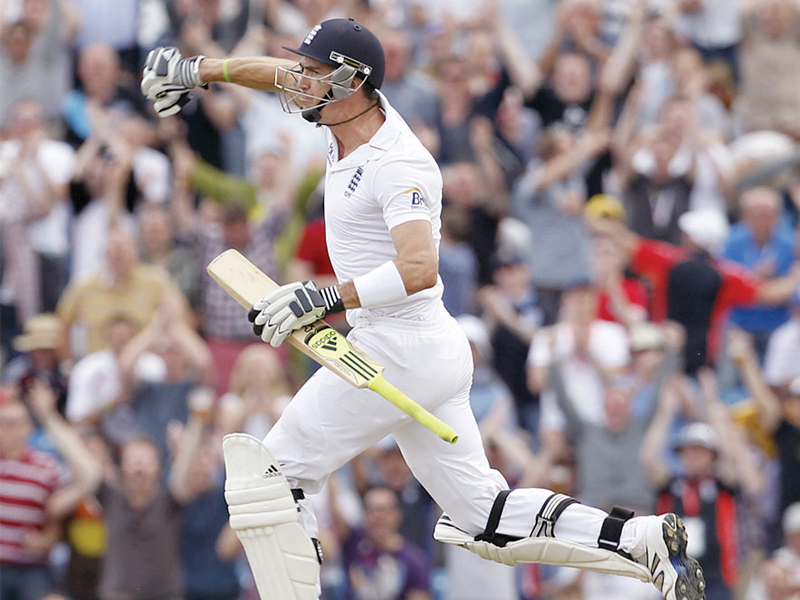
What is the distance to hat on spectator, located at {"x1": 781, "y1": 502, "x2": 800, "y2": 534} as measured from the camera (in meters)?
10.7

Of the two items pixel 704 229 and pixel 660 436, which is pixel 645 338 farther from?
pixel 704 229

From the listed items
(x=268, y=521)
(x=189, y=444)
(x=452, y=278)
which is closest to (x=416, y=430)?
(x=268, y=521)

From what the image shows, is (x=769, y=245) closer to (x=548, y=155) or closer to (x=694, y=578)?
(x=548, y=155)

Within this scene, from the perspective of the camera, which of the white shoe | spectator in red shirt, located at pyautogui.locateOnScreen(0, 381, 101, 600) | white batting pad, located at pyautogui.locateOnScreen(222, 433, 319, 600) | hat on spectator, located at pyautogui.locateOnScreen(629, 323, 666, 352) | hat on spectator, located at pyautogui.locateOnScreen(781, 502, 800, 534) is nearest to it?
white batting pad, located at pyautogui.locateOnScreen(222, 433, 319, 600)

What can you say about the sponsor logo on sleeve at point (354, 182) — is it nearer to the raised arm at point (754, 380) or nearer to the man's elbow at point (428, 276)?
the man's elbow at point (428, 276)

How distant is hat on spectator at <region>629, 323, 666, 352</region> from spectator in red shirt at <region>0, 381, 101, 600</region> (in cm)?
404

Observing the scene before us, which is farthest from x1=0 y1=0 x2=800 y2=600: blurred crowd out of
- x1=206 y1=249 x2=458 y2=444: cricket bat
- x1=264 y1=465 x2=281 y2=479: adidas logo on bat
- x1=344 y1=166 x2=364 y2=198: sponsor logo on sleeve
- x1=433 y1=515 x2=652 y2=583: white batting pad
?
x1=344 y1=166 x2=364 y2=198: sponsor logo on sleeve

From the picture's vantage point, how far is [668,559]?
662 centimetres

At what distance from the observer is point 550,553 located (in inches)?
267

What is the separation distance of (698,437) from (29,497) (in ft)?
15.5

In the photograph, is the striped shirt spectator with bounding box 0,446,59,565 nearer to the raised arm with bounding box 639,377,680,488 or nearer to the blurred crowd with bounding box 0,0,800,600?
the blurred crowd with bounding box 0,0,800,600

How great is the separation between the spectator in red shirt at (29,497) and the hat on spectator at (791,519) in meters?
4.89

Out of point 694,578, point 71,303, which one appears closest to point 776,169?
point 71,303

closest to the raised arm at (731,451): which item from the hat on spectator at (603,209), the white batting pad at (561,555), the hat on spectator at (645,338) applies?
the hat on spectator at (645,338)
